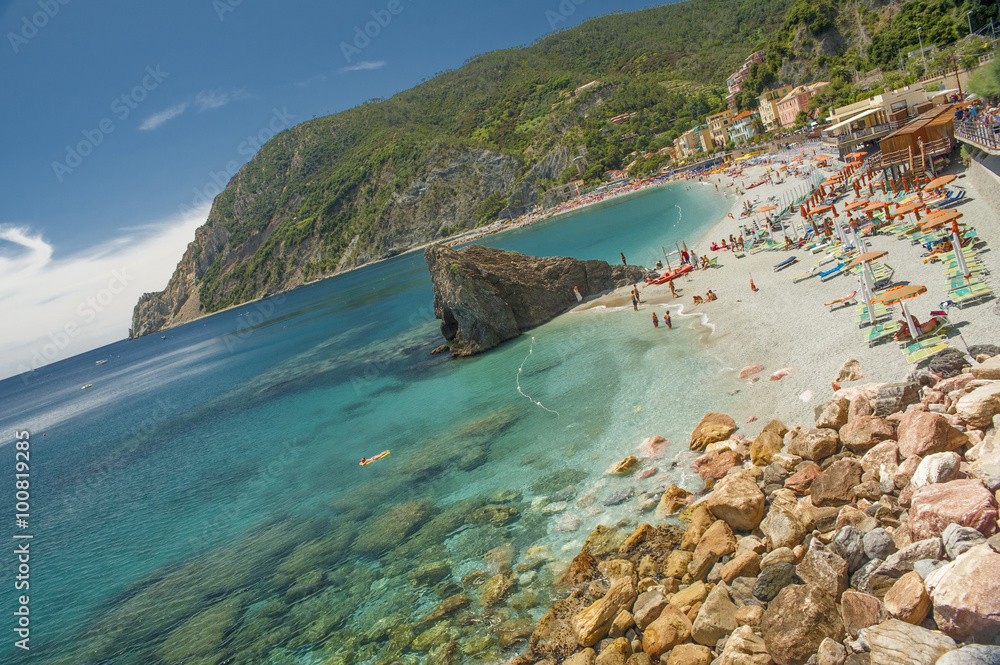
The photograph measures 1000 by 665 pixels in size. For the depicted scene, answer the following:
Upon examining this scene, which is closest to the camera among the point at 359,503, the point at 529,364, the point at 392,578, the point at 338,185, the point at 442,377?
the point at 392,578

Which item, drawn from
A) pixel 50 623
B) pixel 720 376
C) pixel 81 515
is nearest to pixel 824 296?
pixel 720 376

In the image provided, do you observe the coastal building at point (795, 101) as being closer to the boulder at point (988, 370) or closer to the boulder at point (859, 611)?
the boulder at point (988, 370)

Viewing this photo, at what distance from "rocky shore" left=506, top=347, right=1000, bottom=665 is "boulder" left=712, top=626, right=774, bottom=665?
2 centimetres

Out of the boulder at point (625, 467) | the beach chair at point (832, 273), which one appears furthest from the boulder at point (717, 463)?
the beach chair at point (832, 273)

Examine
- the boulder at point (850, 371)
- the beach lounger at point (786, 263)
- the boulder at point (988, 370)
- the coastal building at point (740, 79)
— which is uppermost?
the coastal building at point (740, 79)

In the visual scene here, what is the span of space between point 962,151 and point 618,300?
792 inches

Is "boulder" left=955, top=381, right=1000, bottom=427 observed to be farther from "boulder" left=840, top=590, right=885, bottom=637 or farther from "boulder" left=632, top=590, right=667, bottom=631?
"boulder" left=632, top=590, right=667, bottom=631

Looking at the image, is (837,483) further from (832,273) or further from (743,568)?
(832,273)

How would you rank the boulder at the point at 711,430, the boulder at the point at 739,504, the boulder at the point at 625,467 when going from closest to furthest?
the boulder at the point at 739,504 → the boulder at the point at 711,430 → the boulder at the point at 625,467

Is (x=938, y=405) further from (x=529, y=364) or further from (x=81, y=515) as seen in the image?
(x=81, y=515)

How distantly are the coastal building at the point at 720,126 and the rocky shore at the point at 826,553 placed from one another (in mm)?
122954

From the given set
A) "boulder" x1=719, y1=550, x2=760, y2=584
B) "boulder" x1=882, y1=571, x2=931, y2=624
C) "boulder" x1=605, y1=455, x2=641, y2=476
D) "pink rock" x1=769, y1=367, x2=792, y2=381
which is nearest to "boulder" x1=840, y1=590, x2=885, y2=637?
"boulder" x1=882, y1=571, x2=931, y2=624

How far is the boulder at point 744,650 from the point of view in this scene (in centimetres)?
713

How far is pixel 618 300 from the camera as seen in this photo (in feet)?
111
